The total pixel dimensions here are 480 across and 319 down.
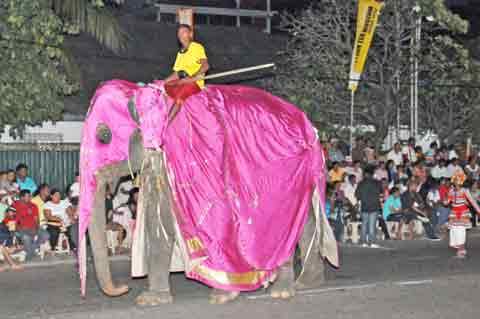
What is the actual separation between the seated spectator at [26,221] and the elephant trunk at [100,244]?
5460 millimetres

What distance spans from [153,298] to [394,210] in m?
9.93

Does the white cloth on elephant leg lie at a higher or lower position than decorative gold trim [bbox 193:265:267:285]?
lower

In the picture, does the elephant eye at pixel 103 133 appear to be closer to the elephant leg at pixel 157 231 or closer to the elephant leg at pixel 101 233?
the elephant leg at pixel 101 233

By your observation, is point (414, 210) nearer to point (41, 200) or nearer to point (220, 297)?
point (41, 200)

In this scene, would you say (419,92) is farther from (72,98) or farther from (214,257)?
(214,257)

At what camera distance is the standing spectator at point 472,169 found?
21564 millimetres

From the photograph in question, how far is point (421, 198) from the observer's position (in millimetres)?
19469

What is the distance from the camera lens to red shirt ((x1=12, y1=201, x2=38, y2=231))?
14.7m

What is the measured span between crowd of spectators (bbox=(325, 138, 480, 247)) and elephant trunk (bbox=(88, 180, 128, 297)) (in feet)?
26.7

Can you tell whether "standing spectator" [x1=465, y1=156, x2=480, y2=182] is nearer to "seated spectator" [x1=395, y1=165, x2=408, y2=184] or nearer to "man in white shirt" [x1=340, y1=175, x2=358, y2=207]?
"seated spectator" [x1=395, y1=165, x2=408, y2=184]

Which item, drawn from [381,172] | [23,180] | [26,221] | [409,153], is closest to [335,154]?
[381,172]

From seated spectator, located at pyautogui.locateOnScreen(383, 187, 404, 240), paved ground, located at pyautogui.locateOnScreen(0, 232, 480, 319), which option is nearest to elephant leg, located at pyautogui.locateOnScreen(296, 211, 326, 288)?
paved ground, located at pyautogui.locateOnScreen(0, 232, 480, 319)

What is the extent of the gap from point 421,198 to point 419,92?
639cm

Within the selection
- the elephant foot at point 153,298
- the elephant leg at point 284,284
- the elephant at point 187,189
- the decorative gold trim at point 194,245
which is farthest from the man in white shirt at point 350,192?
the elephant foot at point 153,298
